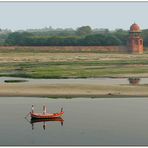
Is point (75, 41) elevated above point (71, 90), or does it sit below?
above

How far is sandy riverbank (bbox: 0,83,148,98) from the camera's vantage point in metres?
35.9

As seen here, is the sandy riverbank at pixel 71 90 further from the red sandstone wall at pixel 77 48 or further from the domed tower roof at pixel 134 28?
the domed tower roof at pixel 134 28

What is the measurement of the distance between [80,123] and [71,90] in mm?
12598

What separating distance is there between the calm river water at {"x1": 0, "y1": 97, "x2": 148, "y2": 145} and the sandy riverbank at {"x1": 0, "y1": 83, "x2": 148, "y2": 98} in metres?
1.83

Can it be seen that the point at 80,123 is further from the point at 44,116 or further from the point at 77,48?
the point at 77,48

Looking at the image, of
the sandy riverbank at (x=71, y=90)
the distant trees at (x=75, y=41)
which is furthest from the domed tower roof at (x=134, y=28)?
the sandy riverbank at (x=71, y=90)

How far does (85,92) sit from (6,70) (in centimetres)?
2134

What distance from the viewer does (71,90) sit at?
3781 centimetres

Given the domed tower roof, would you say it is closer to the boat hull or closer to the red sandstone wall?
the red sandstone wall

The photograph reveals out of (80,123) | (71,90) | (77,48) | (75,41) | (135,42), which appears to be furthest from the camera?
(75,41)

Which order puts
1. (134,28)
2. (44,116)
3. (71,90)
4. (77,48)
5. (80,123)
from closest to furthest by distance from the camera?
(80,123), (44,116), (71,90), (77,48), (134,28)

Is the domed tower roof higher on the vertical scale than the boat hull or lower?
higher

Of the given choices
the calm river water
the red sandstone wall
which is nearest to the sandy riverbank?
the calm river water

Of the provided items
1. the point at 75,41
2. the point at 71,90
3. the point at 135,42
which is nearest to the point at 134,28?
the point at 135,42
